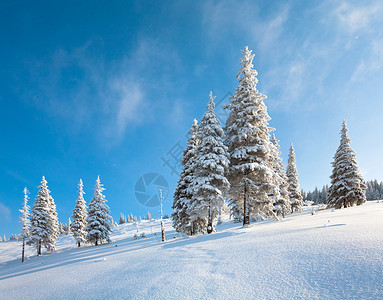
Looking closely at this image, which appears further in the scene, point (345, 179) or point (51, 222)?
point (51, 222)

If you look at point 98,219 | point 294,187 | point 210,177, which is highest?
point 210,177

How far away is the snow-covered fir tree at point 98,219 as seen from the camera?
33.0 meters

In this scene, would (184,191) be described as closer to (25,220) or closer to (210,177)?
(210,177)

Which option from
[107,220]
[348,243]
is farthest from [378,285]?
[107,220]

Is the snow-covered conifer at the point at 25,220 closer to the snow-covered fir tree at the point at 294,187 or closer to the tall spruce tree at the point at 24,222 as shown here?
the tall spruce tree at the point at 24,222

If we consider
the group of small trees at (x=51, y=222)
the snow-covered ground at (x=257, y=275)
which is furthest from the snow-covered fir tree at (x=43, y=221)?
the snow-covered ground at (x=257, y=275)

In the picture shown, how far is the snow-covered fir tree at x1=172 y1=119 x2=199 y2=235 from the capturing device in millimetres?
21448

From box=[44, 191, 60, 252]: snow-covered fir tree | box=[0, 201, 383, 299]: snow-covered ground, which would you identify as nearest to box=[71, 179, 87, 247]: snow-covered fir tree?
box=[44, 191, 60, 252]: snow-covered fir tree

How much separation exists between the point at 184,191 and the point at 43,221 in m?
31.7

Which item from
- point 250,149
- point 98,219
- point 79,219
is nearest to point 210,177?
point 250,149

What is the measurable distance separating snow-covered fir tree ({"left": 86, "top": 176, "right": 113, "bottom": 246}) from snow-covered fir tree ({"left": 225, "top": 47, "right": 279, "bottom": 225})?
28.2m

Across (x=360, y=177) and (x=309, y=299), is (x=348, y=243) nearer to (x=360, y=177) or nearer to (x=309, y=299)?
(x=309, y=299)

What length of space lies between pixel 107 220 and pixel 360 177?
42.8m

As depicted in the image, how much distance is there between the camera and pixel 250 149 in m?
14.9
